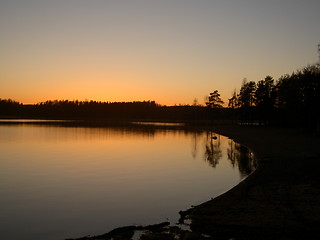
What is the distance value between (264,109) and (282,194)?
74621mm

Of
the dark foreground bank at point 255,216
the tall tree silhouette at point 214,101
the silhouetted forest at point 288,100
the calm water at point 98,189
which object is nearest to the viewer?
the dark foreground bank at point 255,216

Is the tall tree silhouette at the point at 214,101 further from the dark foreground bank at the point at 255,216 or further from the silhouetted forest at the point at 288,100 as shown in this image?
the dark foreground bank at the point at 255,216

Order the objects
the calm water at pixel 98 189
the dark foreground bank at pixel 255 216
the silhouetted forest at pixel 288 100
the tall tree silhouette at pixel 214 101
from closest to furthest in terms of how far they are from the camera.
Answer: the dark foreground bank at pixel 255 216
the calm water at pixel 98 189
the silhouetted forest at pixel 288 100
the tall tree silhouette at pixel 214 101

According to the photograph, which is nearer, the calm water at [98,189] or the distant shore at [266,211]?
the distant shore at [266,211]

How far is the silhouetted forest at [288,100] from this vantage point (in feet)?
194

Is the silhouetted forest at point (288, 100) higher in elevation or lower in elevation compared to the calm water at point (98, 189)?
higher

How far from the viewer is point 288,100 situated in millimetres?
66438

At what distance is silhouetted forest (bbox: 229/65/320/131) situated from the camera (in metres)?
59.1

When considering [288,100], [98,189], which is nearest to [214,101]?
[288,100]

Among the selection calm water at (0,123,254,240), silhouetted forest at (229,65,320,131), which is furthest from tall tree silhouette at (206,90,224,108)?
calm water at (0,123,254,240)

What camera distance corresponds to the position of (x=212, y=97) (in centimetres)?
12812

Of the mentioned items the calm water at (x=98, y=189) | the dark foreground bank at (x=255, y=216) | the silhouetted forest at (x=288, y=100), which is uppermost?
the silhouetted forest at (x=288, y=100)

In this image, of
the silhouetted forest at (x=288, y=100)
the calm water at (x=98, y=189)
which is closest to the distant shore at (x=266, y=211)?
the calm water at (x=98, y=189)

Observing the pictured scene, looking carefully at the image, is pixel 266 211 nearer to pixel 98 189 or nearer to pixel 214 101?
pixel 98 189
